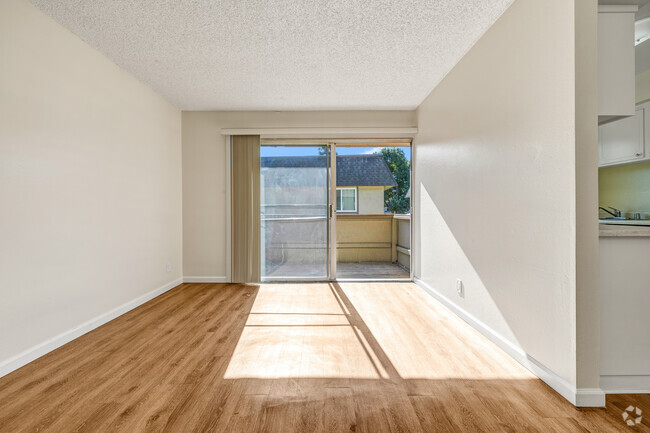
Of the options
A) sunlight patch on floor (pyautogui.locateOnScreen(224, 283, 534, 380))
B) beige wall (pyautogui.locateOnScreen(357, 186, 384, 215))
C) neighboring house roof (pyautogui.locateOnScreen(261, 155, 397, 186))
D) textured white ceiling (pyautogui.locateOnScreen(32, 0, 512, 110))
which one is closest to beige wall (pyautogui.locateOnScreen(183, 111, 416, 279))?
textured white ceiling (pyautogui.locateOnScreen(32, 0, 512, 110))

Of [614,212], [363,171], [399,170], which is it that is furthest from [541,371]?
[399,170]

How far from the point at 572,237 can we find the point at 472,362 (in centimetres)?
105

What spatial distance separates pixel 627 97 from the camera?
1.71 m

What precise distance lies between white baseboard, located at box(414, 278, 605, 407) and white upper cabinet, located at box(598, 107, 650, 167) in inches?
104

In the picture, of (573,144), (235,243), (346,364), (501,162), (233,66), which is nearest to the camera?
(573,144)

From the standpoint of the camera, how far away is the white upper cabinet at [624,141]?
11.1 feet

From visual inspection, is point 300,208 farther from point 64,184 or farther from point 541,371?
point 541,371

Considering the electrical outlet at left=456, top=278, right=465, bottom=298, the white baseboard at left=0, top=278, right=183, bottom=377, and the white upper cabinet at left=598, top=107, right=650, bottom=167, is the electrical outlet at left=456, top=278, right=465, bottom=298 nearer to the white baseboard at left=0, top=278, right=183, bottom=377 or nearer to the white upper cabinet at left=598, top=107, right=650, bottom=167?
the white upper cabinet at left=598, top=107, right=650, bottom=167

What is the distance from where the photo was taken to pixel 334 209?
4648 mm

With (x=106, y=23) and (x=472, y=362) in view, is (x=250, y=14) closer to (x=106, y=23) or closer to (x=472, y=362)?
(x=106, y=23)

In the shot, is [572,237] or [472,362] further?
[472,362]

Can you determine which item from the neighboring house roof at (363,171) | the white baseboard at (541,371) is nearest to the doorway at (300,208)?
the white baseboard at (541,371)

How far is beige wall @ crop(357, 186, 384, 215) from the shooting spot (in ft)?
27.1

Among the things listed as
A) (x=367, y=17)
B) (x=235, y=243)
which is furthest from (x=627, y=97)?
(x=235, y=243)
